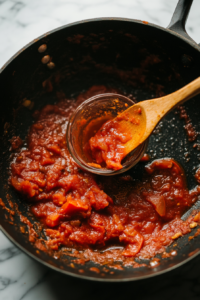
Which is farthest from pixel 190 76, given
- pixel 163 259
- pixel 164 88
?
pixel 163 259

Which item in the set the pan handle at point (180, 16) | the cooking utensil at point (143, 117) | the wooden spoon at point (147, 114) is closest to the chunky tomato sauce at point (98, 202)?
the cooking utensil at point (143, 117)

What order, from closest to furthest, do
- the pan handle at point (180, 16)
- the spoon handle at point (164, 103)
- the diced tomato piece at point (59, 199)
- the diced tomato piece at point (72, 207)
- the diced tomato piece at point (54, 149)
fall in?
the spoon handle at point (164, 103) → the pan handle at point (180, 16) → the diced tomato piece at point (72, 207) → the diced tomato piece at point (59, 199) → the diced tomato piece at point (54, 149)

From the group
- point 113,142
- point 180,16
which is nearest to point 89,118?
point 113,142

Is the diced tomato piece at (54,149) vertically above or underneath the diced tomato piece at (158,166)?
above

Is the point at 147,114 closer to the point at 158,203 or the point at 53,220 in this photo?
the point at 158,203

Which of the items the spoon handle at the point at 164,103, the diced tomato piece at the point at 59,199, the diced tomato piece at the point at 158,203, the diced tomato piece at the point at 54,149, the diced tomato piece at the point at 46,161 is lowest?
the diced tomato piece at the point at 158,203

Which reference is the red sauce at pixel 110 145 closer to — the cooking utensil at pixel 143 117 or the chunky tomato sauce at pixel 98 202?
the cooking utensil at pixel 143 117

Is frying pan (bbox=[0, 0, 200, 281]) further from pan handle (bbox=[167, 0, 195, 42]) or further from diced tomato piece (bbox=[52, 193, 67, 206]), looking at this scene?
diced tomato piece (bbox=[52, 193, 67, 206])
